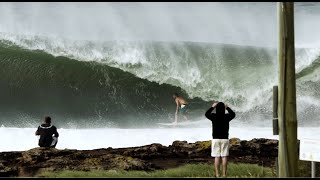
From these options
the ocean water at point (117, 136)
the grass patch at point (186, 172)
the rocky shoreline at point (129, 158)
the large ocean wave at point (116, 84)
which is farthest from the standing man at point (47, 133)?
the large ocean wave at point (116, 84)

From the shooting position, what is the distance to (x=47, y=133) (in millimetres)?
12367

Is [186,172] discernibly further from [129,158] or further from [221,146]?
[129,158]

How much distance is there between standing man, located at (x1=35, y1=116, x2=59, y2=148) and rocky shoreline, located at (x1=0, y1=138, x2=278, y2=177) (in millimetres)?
306

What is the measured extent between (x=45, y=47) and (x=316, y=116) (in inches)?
398

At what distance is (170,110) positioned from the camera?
21.7 m

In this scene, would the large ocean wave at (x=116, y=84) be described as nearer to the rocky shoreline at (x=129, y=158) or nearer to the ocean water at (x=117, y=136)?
the ocean water at (x=117, y=136)

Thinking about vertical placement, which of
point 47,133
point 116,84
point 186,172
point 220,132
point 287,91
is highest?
point 116,84

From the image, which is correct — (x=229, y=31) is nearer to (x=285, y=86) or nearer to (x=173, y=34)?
(x=173, y=34)

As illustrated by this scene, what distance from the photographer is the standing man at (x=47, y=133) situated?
12266 millimetres

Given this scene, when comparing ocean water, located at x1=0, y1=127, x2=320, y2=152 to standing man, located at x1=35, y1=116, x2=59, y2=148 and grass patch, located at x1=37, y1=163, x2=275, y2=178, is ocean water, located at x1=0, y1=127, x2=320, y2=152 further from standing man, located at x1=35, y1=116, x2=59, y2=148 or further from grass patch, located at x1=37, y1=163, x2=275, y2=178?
grass patch, located at x1=37, y1=163, x2=275, y2=178

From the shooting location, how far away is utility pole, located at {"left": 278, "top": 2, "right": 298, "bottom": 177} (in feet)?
25.5

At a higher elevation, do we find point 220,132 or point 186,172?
point 220,132

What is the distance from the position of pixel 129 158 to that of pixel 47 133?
1.95m

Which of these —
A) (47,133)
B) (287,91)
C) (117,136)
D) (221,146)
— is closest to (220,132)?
(221,146)
